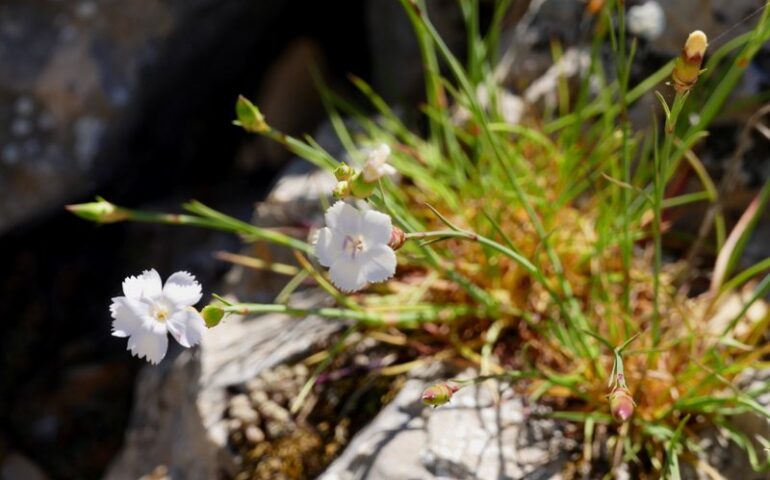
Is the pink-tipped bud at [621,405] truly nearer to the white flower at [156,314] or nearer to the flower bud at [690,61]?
the flower bud at [690,61]

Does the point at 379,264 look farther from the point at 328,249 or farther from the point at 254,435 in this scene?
the point at 254,435

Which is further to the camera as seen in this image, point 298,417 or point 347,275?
point 298,417

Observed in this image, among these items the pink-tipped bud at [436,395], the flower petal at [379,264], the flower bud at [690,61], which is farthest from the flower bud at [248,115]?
the flower bud at [690,61]

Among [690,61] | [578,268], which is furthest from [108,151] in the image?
[690,61]

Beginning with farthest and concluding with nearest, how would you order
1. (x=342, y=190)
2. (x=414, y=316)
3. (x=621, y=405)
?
(x=414, y=316), (x=342, y=190), (x=621, y=405)

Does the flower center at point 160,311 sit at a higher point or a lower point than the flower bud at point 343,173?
lower

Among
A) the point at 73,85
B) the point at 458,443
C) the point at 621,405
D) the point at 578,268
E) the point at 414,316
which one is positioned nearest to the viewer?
Result: the point at 621,405

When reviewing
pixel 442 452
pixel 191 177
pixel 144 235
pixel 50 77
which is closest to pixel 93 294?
pixel 144 235
